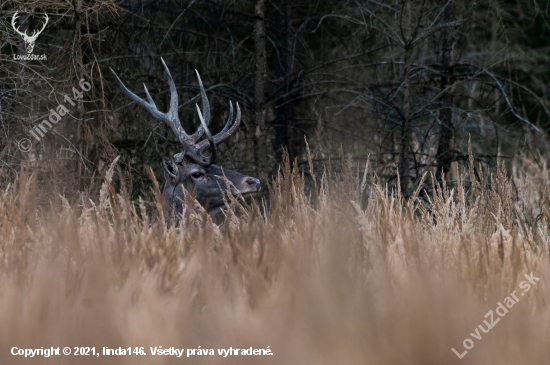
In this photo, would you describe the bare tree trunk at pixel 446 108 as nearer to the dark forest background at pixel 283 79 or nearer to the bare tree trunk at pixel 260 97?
the dark forest background at pixel 283 79

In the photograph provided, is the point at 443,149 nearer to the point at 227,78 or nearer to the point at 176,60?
the point at 227,78

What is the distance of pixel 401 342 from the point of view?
122cm

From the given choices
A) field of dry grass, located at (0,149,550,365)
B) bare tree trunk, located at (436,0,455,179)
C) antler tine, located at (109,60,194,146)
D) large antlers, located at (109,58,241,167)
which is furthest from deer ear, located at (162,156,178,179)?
field of dry grass, located at (0,149,550,365)

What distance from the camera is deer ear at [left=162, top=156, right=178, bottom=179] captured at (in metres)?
6.74

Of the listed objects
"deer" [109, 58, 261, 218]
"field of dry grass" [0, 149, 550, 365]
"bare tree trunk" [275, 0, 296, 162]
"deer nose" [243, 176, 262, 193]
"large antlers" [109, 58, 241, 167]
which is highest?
"bare tree trunk" [275, 0, 296, 162]

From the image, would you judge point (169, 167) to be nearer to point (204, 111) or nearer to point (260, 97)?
point (204, 111)

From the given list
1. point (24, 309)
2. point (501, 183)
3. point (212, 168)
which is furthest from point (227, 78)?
point (24, 309)

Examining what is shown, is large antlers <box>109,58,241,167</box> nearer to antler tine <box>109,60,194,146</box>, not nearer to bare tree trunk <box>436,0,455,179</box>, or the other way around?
antler tine <box>109,60,194,146</box>

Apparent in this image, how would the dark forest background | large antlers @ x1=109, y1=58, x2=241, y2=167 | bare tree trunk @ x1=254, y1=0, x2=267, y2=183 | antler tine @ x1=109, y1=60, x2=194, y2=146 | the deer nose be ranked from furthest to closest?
bare tree trunk @ x1=254, y1=0, x2=267, y2=183
the dark forest background
antler tine @ x1=109, y1=60, x2=194, y2=146
large antlers @ x1=109, y1=58, x2=241, y2=167
the deer nose

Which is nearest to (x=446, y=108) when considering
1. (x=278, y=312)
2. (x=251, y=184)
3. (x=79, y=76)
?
(x=251, y=184)

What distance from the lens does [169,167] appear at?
6879mm

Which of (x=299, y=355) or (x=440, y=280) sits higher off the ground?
(x=440, y=280)

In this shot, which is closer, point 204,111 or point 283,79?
point 204,111

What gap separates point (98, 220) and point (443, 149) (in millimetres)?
6602
